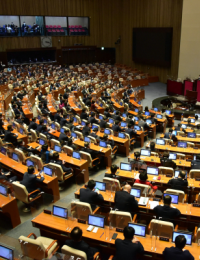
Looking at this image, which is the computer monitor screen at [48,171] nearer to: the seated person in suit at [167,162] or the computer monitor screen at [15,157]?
the computer monitor screen at [15,157]

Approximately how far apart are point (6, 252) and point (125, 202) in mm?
2372

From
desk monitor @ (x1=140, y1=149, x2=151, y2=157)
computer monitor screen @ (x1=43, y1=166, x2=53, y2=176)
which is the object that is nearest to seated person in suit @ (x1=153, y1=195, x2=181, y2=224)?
computer monitor screen @ (x1=43, y1=166, x2=53, y2=176)

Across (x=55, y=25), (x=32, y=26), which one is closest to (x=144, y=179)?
(x=32, y=26)

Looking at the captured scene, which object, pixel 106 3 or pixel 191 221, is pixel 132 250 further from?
pixel 106 3

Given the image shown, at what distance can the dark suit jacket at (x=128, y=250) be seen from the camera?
4004 millimetres

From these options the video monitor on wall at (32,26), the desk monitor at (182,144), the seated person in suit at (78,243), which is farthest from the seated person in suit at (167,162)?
the video monitor on wall at (32,26)

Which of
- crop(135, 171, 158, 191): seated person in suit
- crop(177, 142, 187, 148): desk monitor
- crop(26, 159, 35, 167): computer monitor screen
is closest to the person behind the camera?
crop(135, 171, 158, 191): seated person in suit

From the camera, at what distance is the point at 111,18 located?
29672 millimetres

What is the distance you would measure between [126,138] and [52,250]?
6.01 m

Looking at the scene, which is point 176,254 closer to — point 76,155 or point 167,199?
point 167,199

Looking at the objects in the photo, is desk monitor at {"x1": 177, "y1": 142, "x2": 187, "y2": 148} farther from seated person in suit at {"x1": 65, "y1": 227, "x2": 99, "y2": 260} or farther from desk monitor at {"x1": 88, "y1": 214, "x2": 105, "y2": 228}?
seated person in suit at {"x1": 65, "y1": 227, "x2": 99, "y2": 260}

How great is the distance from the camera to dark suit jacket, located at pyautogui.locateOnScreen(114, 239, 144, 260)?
400 cm

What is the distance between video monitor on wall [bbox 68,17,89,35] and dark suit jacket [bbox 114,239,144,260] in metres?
28.3

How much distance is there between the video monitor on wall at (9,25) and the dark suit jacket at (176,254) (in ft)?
87.6
